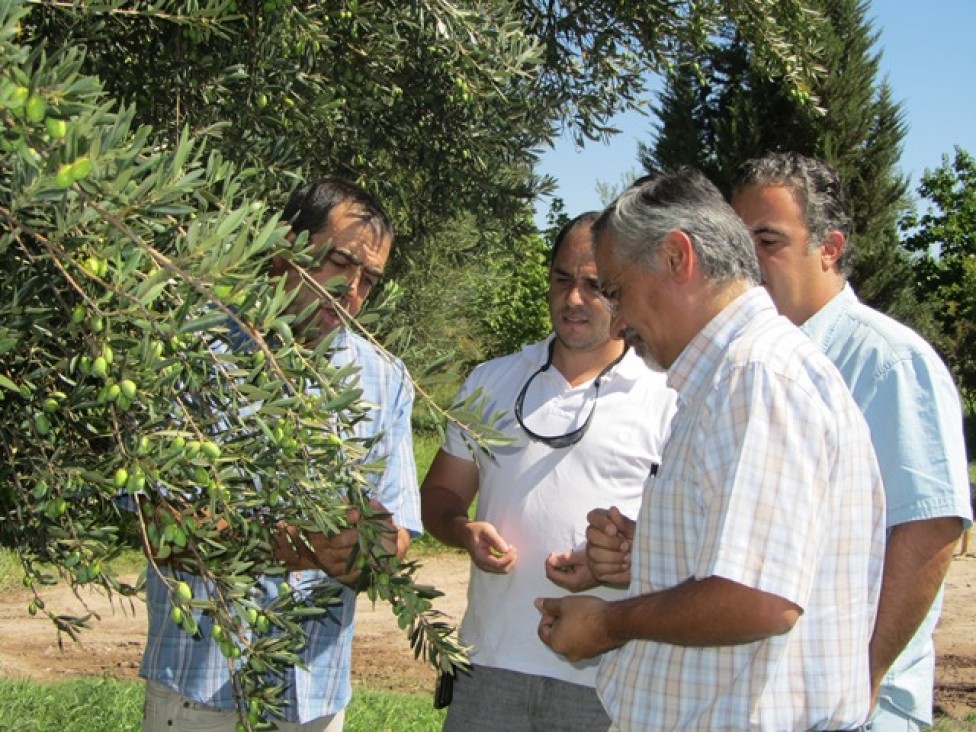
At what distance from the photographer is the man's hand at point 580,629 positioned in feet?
7.36

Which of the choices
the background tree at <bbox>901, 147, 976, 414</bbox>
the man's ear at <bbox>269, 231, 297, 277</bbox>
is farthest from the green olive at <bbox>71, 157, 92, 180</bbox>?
the background tree at <bbox>901, 147, 976, 414</bbox>

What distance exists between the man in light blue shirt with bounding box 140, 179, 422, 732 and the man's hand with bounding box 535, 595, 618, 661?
0.46 meters

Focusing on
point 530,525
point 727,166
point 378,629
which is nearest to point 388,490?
point 530,525

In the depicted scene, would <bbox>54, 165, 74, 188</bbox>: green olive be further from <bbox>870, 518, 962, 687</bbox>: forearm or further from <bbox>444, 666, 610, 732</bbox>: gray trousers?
<bbox>444, 666, 610, 732</bbox>: gray trousers

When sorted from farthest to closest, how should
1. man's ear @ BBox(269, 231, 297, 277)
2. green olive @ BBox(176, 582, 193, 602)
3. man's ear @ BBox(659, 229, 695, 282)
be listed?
man's ear @ BBox(659, 229, 695, 282) → man's ear @ BBox(269, 231, 297, 277) → green olive @ BBox(176, 582, 193, 602)

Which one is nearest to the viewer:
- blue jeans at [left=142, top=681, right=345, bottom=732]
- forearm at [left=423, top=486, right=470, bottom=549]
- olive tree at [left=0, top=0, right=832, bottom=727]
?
olive tree at [left=0, top=0, right=832, bottom=727]

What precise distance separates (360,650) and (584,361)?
209 inches

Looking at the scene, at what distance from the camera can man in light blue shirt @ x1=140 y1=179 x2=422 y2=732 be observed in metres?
2.75

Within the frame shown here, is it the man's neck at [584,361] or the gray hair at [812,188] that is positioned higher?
the gray hair at [812,188]

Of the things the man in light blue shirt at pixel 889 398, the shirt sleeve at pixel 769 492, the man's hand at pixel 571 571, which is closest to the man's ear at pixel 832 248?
the man in light blue shirt at pixel 889 398

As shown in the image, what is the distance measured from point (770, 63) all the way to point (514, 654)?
A: 3120 millimetres

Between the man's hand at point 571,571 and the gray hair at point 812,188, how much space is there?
1.03 m

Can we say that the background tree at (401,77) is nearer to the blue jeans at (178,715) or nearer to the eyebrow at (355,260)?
the eyebrow at (355,260)

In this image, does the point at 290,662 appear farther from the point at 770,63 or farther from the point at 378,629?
the point at 378,629
